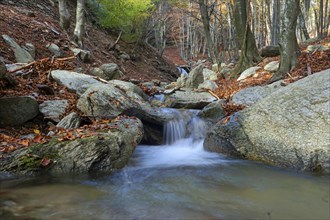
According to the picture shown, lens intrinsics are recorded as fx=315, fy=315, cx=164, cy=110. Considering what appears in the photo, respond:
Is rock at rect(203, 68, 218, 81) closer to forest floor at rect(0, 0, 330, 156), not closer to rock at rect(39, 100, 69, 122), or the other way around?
forest floor at rect(0, 0, 330, 156)

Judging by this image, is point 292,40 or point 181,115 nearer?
point 181,115

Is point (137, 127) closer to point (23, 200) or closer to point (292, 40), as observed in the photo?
point (23, 200)

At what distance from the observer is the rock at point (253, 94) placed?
7.53m

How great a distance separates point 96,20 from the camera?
19.0m

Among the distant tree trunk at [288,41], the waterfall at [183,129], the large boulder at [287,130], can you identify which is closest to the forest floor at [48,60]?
the distant tree trunk at [288,41]

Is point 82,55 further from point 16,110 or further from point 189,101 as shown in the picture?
point 16,110

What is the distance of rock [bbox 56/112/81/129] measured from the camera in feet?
18.1

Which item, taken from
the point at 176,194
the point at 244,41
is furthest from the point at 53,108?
the point at 244,41

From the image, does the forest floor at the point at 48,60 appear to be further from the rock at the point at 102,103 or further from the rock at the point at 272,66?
the rock at the point at 102,103

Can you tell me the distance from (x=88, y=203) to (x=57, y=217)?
1.48 feet

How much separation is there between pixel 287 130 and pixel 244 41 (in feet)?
25.6

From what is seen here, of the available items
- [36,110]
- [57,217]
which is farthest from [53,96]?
[57,217]

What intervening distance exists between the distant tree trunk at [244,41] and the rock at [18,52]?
7310 mm

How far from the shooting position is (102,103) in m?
6.04
